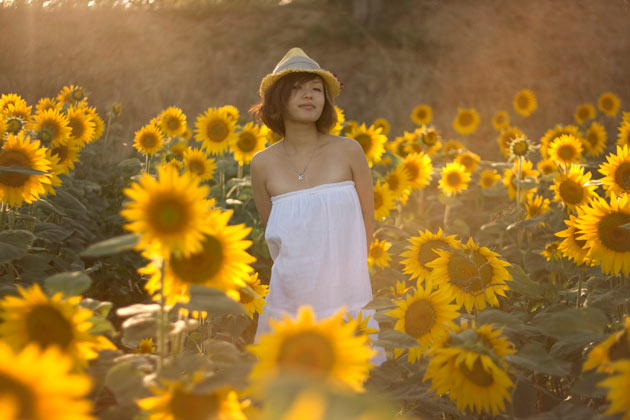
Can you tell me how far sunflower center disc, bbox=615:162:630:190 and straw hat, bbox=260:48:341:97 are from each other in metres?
1.35

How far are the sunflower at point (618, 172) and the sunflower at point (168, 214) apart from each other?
176 centimetres

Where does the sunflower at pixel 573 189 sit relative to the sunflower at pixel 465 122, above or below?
below

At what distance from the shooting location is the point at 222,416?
107 centimetres

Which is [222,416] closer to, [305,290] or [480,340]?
[480,340]

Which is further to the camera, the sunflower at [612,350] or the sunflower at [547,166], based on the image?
the sunflower at [547,166]

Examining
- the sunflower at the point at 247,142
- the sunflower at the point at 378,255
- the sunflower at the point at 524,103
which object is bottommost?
the sunflower at the point at 378,255

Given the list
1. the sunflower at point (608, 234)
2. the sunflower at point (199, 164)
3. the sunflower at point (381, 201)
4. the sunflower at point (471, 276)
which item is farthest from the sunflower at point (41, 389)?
the sunflower at point (199, 164)

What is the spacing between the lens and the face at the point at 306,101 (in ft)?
9.63

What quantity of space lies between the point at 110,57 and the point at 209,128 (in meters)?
10.8

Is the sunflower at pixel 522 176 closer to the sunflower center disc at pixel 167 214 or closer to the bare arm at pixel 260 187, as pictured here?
the bare arm at pixel 260 187

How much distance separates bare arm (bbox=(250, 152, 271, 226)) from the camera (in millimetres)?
3119

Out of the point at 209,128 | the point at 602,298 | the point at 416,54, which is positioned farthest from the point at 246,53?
the point at 602,298

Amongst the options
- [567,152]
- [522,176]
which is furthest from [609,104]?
[567,152]

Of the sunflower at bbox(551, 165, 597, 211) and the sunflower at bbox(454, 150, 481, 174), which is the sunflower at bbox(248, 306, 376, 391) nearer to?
the sunflower at bbox(551, 165, 597, 211)
